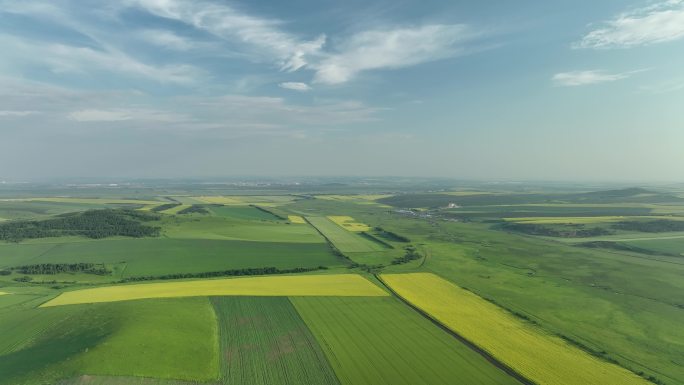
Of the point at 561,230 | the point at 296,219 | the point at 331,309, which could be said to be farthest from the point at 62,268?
the point at 561,230

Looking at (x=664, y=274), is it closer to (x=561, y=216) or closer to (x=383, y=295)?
(x=383, y=295)

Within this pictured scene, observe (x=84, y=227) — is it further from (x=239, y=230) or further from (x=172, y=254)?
(x=239, y=230)

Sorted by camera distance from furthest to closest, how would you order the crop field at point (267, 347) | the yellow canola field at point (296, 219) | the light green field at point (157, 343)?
the yellow canola field at point (296, 219), the light green field at point (157, 343), the crop field at point (267, 347)

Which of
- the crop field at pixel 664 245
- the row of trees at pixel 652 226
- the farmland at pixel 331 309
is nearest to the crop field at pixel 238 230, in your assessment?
the farmland at pixel 331 309

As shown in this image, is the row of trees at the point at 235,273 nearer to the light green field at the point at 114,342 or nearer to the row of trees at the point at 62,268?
the row of trees at the point at 62,268

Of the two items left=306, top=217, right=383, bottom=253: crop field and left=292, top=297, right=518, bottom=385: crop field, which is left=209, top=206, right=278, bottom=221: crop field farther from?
left=292, top=297, right=518, bottom=385: crop field

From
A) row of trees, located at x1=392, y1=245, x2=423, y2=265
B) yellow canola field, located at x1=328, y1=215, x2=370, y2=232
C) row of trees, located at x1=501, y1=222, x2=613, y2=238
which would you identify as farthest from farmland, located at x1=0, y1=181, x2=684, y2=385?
yellow canola field, located at x1=328, y1=215, x2=370, y2=232
